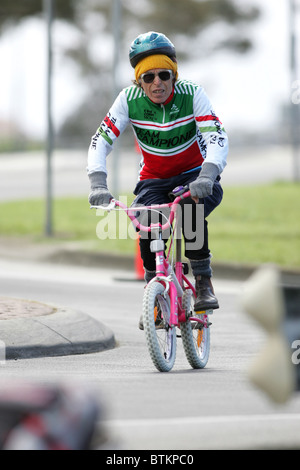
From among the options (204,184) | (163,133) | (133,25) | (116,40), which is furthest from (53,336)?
(133,25)

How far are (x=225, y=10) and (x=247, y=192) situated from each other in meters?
34.3

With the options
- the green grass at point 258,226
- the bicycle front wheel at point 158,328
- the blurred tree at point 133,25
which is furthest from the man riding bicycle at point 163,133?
the blurred tree at point 133,25

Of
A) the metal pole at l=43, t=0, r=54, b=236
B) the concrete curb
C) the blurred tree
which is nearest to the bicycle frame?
the concrete curb

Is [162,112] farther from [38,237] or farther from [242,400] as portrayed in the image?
[38,237]

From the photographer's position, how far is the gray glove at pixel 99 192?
5992 mm

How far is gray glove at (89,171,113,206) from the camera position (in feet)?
19.7

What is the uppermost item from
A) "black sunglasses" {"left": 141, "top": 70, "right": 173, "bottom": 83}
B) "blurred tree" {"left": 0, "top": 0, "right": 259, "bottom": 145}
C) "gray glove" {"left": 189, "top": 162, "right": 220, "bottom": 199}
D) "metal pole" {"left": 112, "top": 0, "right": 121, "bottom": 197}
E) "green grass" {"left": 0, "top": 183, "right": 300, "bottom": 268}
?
"blurred tree" {"left": 0, "top": 0, "right": 259, "bottom": 145}

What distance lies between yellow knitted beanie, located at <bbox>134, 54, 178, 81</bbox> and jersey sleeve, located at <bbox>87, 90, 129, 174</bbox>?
0.64 feet

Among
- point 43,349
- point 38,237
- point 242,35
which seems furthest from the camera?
point 242,35

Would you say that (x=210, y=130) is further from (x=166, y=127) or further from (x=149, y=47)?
(x=149, y=47)

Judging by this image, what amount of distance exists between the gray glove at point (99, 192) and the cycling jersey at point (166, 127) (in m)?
0.06

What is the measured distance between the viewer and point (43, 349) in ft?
22.5

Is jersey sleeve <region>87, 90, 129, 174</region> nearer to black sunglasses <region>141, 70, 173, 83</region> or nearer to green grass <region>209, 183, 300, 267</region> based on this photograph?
black sunglasses <region>141, 70, 173, 83</region>
